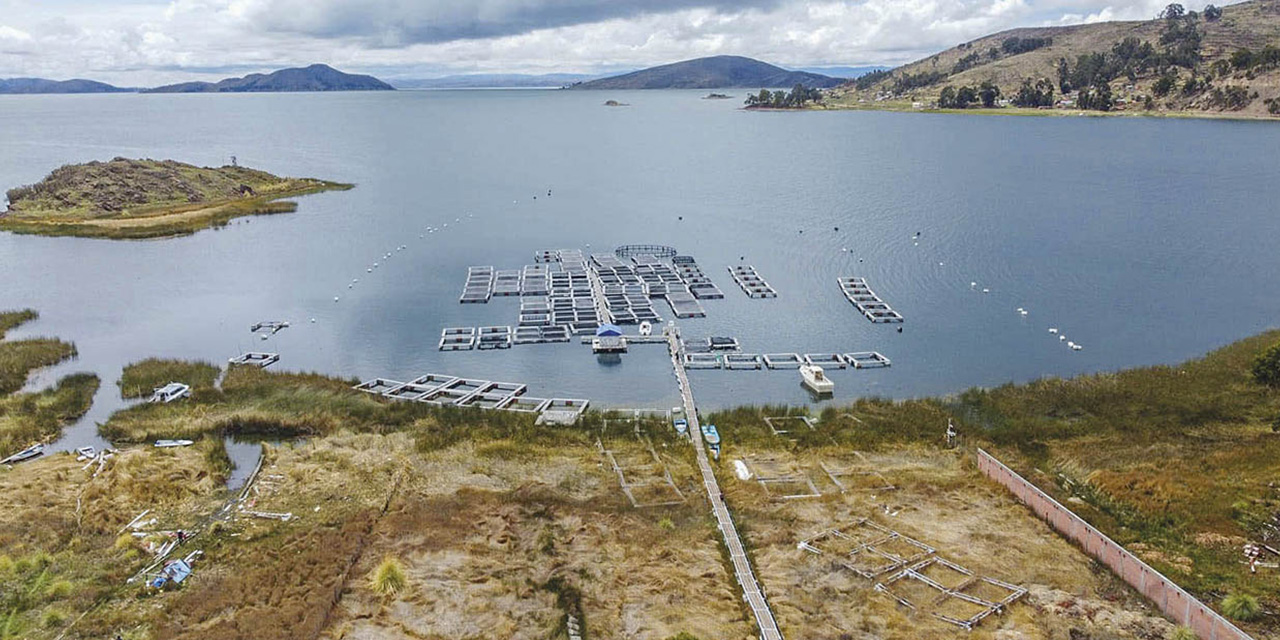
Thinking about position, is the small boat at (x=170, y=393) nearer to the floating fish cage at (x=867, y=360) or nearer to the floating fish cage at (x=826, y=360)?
the floating fish cage at (x=826, y=360)

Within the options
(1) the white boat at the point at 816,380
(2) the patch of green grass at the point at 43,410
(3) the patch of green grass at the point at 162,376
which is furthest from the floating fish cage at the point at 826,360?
(2) the patch of green grass at the point at 43,410

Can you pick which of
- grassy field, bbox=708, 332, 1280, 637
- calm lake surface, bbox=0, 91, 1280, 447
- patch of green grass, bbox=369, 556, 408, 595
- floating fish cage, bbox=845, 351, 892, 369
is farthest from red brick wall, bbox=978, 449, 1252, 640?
patch of green grass, bbox=369, 556, 408, 595

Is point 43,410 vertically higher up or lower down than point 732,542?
higher up

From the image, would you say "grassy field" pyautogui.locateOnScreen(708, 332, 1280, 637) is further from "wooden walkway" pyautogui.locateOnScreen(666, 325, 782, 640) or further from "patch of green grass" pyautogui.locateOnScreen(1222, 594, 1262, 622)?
"wooden walkway" pyautogui.locateOnScreen(666, 325, 782, 640)

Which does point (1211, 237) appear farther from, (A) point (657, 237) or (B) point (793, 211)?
(A) point (657, 237)

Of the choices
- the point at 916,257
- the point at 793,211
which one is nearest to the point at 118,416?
the point at 916,257

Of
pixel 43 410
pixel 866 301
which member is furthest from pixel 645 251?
pixel 43 410

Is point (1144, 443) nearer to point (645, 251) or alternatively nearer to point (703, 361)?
point (703, 361)
